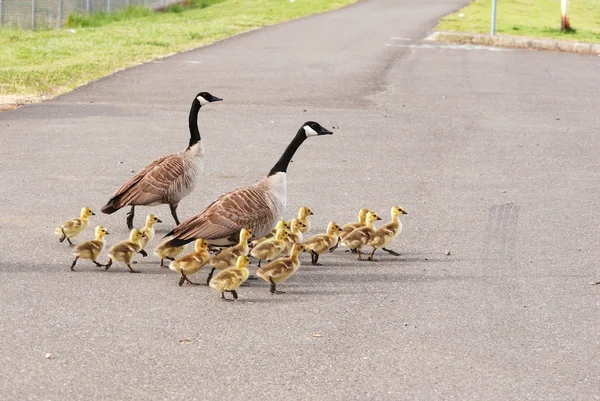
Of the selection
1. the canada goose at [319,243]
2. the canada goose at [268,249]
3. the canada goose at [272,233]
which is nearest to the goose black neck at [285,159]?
the canada goose at [272,233]

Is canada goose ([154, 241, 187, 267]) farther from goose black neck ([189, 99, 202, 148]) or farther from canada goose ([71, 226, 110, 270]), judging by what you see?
goose black neck ([189, 99, 202, 148])

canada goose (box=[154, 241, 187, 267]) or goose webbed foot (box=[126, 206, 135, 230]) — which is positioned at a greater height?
canada goose (box=[154, 241, 187, 267])

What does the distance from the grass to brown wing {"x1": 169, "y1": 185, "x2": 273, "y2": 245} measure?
24285 millimetres

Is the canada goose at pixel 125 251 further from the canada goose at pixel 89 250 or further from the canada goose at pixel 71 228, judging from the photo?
the canada goose at pixel 71 228

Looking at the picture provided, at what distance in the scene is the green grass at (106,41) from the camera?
20.8m

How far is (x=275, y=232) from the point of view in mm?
9531

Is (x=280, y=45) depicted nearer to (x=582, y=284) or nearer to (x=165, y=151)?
(x=165, y=151)

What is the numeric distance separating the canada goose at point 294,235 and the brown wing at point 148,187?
47.7 inches

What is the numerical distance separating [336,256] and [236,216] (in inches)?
45.4

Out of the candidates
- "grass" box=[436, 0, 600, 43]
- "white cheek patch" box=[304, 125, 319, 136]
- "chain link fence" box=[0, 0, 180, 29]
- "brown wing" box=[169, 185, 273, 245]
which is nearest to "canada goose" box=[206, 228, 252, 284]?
"brown wing" box=[169, 185, 273, 245]

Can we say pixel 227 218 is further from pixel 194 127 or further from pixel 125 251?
pixel 194 127

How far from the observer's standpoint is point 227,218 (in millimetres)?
8758

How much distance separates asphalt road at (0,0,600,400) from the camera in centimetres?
642

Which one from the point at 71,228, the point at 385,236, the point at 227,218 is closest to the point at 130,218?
the point at 71,228
